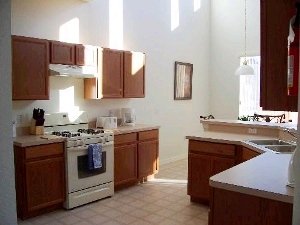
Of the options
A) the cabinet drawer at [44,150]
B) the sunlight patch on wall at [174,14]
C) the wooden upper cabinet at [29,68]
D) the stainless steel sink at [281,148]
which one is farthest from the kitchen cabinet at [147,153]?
the sunlight patch on wall at [174,14]

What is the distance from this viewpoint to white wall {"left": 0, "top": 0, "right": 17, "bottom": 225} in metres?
2.26

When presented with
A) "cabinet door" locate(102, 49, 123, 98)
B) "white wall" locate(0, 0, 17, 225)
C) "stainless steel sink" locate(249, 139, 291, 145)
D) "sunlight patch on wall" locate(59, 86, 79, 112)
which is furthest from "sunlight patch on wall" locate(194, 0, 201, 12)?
"white wall" locate(0, 0, 17, 225)

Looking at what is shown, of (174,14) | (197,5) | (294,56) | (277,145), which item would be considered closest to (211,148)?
(277,145)

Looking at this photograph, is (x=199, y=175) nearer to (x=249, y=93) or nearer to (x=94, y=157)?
(x=94, y=157)

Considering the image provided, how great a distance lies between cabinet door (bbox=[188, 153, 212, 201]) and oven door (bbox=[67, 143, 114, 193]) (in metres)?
1.15

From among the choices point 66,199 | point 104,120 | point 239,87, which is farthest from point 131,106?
point 239,87

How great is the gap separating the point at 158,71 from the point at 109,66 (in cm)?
177

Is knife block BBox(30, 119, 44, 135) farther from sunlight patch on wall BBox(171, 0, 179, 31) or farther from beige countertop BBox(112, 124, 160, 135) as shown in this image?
sunlight patch on wall BBox(171, 0, 179, 31)

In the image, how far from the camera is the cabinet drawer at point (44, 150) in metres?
3.54

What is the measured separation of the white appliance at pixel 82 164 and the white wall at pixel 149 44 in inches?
12.2

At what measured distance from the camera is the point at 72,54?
4293 millimetres

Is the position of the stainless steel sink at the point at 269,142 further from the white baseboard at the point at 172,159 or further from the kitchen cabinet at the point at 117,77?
the white baseboard at the point at 172,159

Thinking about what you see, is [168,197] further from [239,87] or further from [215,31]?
[215,31]

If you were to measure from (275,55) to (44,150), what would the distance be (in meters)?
2.95
